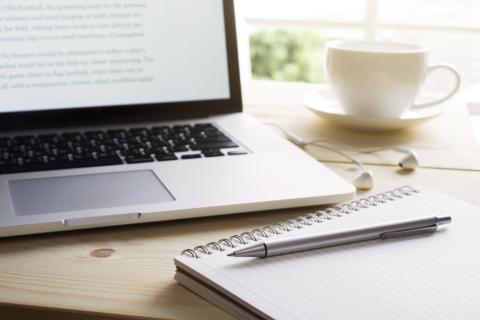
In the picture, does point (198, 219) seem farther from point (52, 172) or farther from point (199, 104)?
point (199, 104)

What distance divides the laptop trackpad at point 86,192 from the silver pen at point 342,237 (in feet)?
0.49

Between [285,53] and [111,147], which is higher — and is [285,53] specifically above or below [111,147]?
below

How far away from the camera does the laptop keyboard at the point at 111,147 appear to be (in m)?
0.71

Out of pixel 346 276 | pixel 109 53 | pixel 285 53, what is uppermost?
pixel 109 53

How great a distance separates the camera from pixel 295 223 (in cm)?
58

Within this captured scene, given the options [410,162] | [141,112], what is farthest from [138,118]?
[410,162]

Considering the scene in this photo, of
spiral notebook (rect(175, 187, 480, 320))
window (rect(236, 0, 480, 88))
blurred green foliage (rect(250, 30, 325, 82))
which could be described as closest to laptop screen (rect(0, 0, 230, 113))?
spiral notebook (rect(175, 187, 480, 320))

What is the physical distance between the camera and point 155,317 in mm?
470

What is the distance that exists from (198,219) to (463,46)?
196 cm

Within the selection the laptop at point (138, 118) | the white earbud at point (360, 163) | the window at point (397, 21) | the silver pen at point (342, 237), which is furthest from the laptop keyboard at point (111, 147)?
the window at point (397, 21)

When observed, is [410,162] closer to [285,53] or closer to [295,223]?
[295,223]

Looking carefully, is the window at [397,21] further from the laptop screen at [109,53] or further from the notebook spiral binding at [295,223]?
the notebook spiral binding at [295,223]

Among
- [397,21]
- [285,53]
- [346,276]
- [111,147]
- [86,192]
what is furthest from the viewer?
[285,53]

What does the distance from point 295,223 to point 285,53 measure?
12.0 feet
